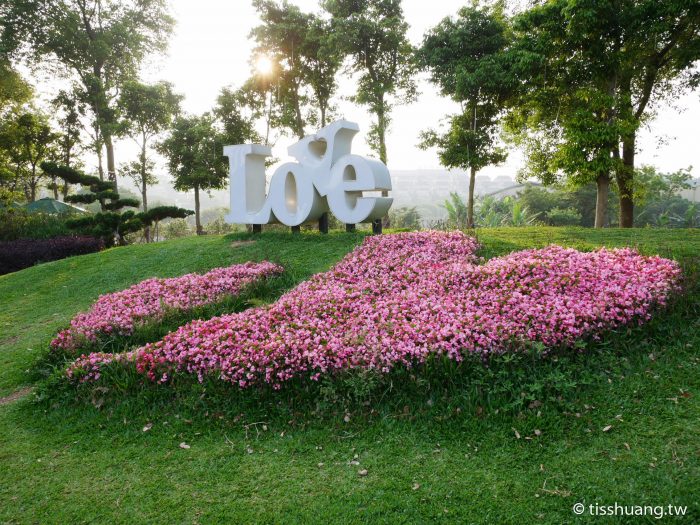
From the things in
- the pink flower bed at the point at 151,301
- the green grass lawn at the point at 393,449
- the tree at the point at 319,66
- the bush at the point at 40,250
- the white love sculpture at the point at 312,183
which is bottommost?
the green grass lawn at the point at 393,449

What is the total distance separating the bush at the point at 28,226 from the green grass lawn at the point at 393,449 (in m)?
15.1

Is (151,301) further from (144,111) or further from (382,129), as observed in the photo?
(144,111)

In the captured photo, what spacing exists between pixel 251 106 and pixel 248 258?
14981 millimetres

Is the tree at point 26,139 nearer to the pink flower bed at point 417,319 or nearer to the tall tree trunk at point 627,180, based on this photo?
the pink flower bed at point 417,319

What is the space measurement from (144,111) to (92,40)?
20.8ft

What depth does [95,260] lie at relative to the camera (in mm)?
11250

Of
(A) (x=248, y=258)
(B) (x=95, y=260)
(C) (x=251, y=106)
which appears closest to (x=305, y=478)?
(A) (x=248, y=258)

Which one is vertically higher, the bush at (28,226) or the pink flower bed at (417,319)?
the bush at (28,226)

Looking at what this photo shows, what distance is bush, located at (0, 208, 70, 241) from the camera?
17094 millimetres

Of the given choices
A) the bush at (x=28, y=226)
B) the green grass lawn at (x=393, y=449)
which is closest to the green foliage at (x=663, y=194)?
the green grass lawn at (x=393, y=449)

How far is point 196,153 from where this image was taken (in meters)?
20.2

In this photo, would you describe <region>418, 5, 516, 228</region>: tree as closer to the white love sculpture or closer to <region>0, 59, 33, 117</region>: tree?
the white love sculpture

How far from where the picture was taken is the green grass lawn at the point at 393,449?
2.80 meters

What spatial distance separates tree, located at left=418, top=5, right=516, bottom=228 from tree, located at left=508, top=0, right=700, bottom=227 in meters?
Answer: 1.22
